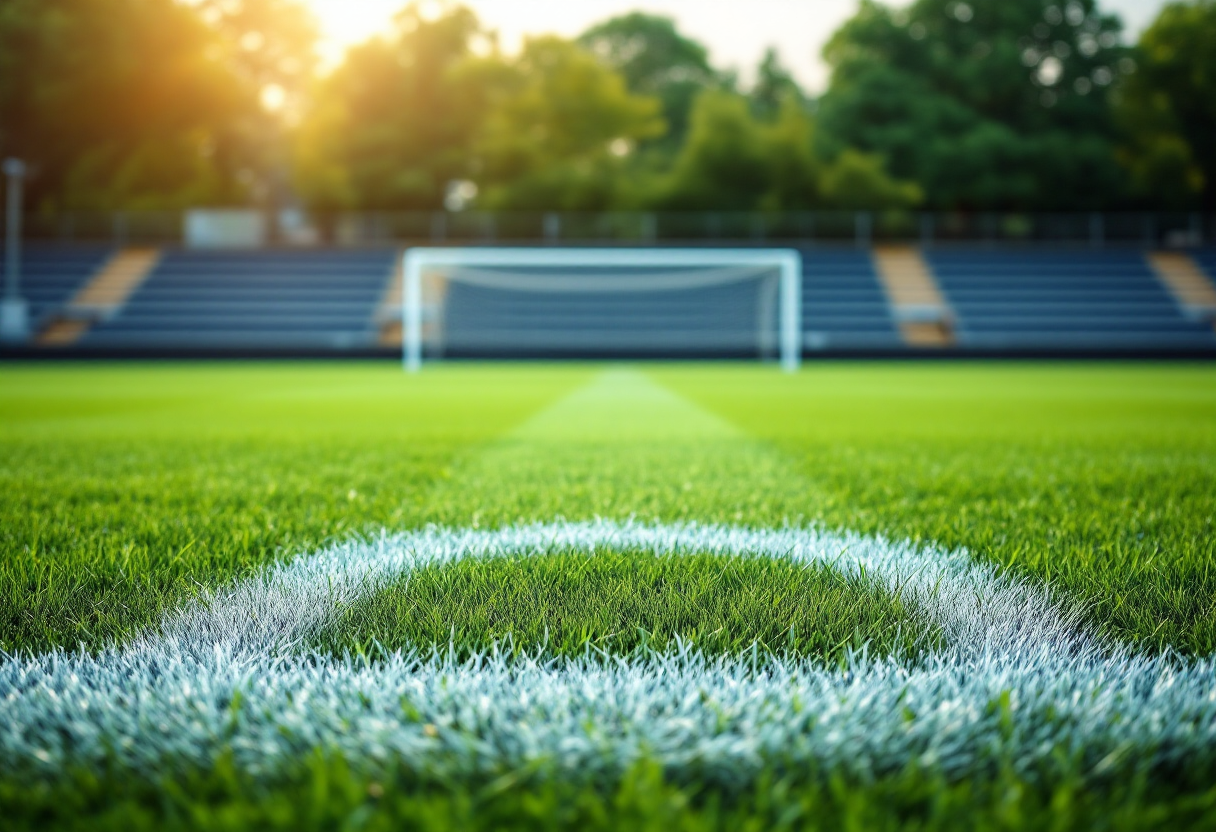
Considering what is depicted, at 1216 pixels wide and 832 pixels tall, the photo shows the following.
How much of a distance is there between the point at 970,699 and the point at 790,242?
87.3 feet

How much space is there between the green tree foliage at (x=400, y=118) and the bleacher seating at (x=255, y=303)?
21.7 ft

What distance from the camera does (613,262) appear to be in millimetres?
17703

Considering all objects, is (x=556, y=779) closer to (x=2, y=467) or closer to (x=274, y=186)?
(x=2, y=467)

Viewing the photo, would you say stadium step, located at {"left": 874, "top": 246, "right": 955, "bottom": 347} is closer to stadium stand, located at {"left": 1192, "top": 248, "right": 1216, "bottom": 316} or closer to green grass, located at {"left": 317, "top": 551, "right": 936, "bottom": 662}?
stadium stand, located at {"left": 1192, "top": 248, "right": 1216, "bottom": 316}

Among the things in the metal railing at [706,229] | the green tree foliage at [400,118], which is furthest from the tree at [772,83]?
the metal railing at [706,229]

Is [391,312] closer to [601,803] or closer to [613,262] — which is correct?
[613,262]

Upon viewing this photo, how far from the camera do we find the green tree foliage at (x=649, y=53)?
145 ft

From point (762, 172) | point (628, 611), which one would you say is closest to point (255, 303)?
point (762, 172)

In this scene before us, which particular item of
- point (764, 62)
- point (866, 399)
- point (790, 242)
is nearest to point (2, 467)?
point (866, 399)

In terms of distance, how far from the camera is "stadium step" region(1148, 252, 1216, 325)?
23531 millimetres

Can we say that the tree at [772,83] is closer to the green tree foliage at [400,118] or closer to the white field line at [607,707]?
the green tree foliage at [400,118]

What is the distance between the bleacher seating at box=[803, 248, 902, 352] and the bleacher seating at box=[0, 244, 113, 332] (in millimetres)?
20006

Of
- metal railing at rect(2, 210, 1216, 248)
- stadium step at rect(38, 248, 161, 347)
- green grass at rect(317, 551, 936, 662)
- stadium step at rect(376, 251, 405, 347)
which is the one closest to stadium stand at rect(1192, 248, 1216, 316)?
metal railing at rect(2, 210, 1216, 248)

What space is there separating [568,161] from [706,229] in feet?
30.8
